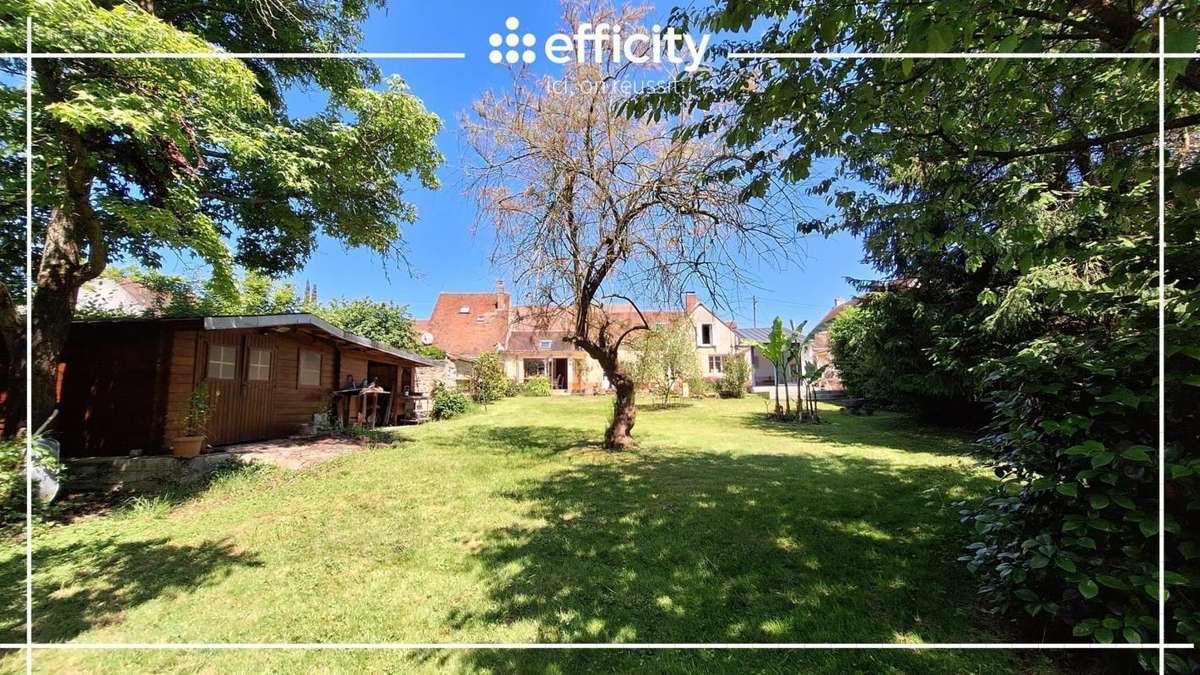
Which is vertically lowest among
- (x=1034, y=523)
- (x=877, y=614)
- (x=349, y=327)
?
(x=877, y=614)

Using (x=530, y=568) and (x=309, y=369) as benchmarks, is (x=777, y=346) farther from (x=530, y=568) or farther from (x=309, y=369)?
(x=309, y=369)

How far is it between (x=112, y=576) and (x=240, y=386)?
6396 millimetres

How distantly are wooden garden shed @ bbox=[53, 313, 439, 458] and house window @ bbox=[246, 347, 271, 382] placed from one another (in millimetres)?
21

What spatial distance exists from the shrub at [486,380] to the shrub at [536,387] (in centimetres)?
309

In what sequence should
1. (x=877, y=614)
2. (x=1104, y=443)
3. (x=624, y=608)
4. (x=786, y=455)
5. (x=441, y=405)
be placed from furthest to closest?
(x=441, y=405) → (x=786, y=455) → (x=624, y=608) → (x=877, y=614) → (x=1104, y=443)

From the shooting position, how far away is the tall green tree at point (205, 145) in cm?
424

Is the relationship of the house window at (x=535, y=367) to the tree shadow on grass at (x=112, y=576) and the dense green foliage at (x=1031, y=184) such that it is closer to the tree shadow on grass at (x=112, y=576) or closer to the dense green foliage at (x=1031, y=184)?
the tree shadow on grass at (x=112, y=576)

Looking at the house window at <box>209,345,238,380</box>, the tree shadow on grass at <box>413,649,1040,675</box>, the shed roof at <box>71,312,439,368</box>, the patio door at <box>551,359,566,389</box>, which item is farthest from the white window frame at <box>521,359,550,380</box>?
the tree shadow on grass at <box>413,649,1040,675</box>

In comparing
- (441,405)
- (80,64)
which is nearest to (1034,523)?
(80,64)

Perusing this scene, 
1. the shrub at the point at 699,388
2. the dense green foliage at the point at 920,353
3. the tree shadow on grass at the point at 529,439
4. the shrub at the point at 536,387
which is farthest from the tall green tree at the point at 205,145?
the shrub at the point at 699,388

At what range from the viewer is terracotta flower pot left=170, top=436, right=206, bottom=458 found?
695cm

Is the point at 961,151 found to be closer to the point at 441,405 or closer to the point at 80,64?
the point at 80,64

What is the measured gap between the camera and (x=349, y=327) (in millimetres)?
17469

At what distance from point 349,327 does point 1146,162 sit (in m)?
19.8
